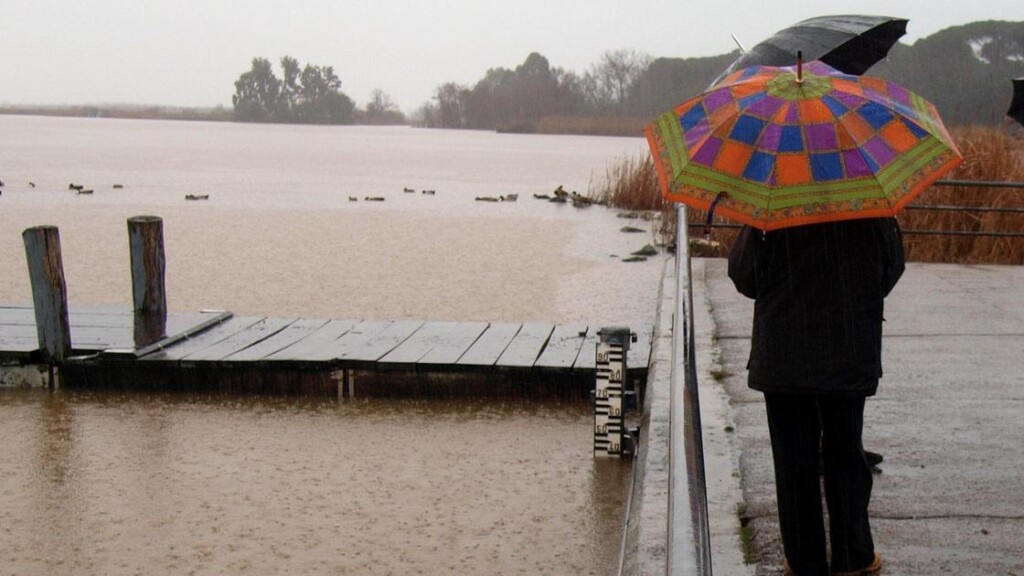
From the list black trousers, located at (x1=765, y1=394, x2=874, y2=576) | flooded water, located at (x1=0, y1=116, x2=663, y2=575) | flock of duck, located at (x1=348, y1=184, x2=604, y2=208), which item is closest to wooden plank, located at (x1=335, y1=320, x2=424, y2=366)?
flooded water, located at (x1=0, y1=116, x2=663, y2=575)

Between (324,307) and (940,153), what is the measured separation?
34.2 feet

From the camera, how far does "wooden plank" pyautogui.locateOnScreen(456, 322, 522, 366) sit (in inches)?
323

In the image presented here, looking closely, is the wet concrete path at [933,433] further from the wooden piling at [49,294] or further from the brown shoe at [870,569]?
the wooden piling at [49,294]

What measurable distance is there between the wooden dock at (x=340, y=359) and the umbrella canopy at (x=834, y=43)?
3.47 m

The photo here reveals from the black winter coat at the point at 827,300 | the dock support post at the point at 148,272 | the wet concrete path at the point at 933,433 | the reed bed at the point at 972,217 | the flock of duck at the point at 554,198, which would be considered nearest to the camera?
the black winter coat at the point at 827,300

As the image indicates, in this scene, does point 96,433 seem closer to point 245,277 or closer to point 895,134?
point 895,134

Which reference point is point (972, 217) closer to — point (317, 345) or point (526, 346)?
point (526, 346)

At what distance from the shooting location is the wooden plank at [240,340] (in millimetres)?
8531

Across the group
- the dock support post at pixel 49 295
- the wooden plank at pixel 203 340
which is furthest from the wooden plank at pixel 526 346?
the dock support post at pixel 49 295

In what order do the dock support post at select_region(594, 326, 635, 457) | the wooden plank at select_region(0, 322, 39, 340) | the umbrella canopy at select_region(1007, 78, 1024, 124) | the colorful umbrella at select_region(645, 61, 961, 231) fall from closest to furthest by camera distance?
the colorful umbrella at select_region(645, 61, 961, 231)
the dock support post at select_region(594, 326, 635, 457)
the umbrella canopy at select_region(1007, 78, 1024, 124)
the wooden plank at select_region(0, 322, 39, 340)

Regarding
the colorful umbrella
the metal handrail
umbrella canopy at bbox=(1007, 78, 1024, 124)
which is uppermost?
umbrella canopy at bbox=(1007, 78, 1024, 124)

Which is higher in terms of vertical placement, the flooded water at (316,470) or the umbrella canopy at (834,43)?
the umbrella canopy at (834,43)

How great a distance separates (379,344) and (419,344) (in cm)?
31

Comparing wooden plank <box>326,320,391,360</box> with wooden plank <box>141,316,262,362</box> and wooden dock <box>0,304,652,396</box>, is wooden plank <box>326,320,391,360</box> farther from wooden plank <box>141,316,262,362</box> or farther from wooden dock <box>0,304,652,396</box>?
wooden plank <box>141,316,262,362</box>
